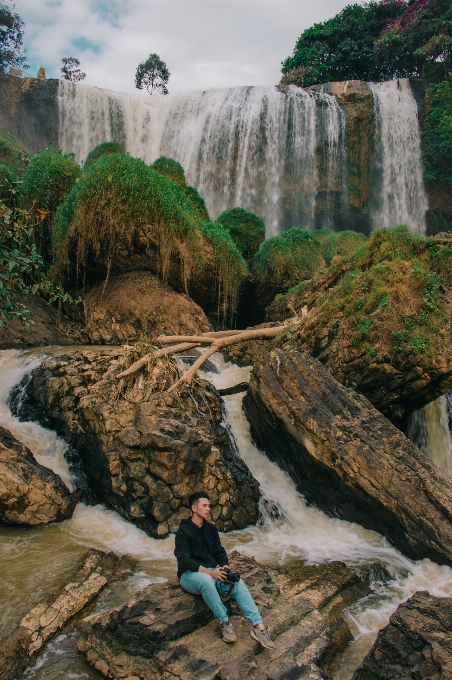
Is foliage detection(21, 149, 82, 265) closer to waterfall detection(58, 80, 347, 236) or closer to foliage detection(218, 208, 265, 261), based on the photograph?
foliage detection(218, 208, 265, 261)

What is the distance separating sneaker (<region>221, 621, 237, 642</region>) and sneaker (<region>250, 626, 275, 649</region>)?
16 centimetres

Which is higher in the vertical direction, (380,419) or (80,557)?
(380,419)

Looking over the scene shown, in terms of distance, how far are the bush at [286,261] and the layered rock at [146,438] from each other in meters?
8.65

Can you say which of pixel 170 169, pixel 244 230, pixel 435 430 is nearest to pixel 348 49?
pixel 244 230

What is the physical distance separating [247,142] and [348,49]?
38.4ft

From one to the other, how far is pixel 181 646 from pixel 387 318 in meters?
5.84

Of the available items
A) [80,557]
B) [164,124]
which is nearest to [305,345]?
[80,557]

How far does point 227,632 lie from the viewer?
12.5ft

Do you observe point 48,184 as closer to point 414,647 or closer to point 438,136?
point 414,647

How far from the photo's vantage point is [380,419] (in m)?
7.09

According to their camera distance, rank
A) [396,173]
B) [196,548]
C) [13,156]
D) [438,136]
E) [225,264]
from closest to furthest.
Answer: [196,548] < [225,264] < [13,156] < [438,136] < [396,173]

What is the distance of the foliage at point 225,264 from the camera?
48.3ft

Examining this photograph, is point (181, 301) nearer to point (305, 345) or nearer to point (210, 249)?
point (210, 249)

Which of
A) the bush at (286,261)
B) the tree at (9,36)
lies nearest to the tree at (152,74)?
the tree at (9,36)
